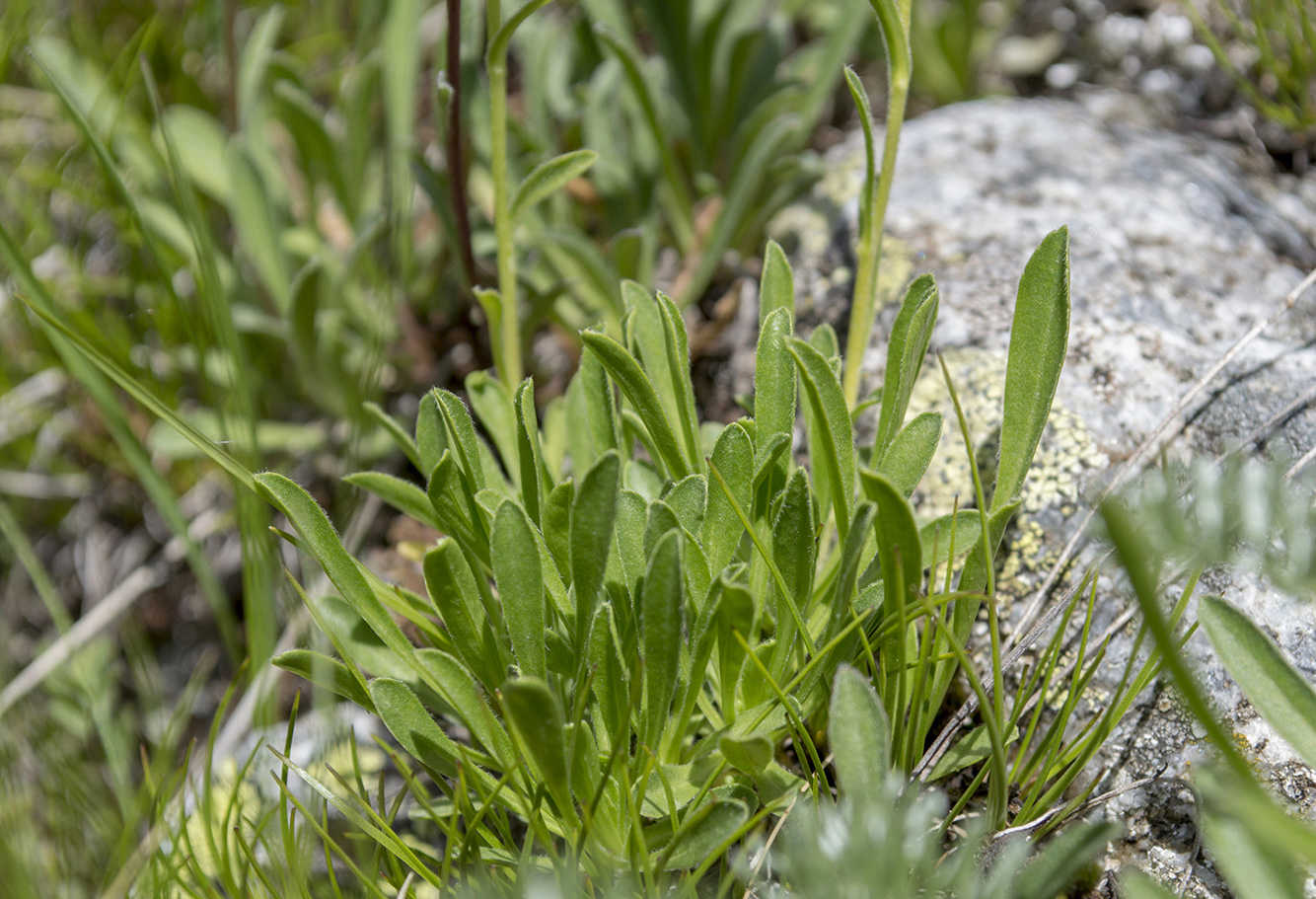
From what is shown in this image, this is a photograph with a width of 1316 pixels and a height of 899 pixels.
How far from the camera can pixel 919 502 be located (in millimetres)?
1527

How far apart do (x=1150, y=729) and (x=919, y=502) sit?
48 cm

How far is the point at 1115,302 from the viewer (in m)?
1.58

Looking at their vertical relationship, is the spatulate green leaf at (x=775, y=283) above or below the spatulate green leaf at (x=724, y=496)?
above

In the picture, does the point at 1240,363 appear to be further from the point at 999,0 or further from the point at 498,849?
the point at 999,0

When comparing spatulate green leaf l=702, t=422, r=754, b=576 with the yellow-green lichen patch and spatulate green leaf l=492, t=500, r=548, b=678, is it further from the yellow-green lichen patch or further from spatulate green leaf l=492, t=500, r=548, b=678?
the yellow-green lichen patch

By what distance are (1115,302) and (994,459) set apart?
1.22 ft

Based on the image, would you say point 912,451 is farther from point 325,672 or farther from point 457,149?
point 457,149

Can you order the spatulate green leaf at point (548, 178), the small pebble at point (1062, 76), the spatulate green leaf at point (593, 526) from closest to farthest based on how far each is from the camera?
the spatulate green leaf at point (593, 526)
the spatulate green leaf at point (548, 178)
the small pebble at point (1062, 76)

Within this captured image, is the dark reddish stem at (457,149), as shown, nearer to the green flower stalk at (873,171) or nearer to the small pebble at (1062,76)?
the green flower stalk at (873,171)

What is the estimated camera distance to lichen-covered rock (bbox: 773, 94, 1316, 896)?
1.21 meters

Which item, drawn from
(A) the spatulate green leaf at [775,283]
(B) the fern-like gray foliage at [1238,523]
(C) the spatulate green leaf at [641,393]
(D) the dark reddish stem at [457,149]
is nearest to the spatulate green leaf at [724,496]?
(C) the spatulate green leaf at [641,393]

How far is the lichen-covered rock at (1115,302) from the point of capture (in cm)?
121

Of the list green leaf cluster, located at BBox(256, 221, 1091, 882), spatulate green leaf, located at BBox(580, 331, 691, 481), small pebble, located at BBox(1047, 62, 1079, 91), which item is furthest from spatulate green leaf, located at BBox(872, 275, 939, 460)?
small pebble, located at BBox(1047, 62, 1079, 91)

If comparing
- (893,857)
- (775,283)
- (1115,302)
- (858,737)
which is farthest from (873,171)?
(893,857)
